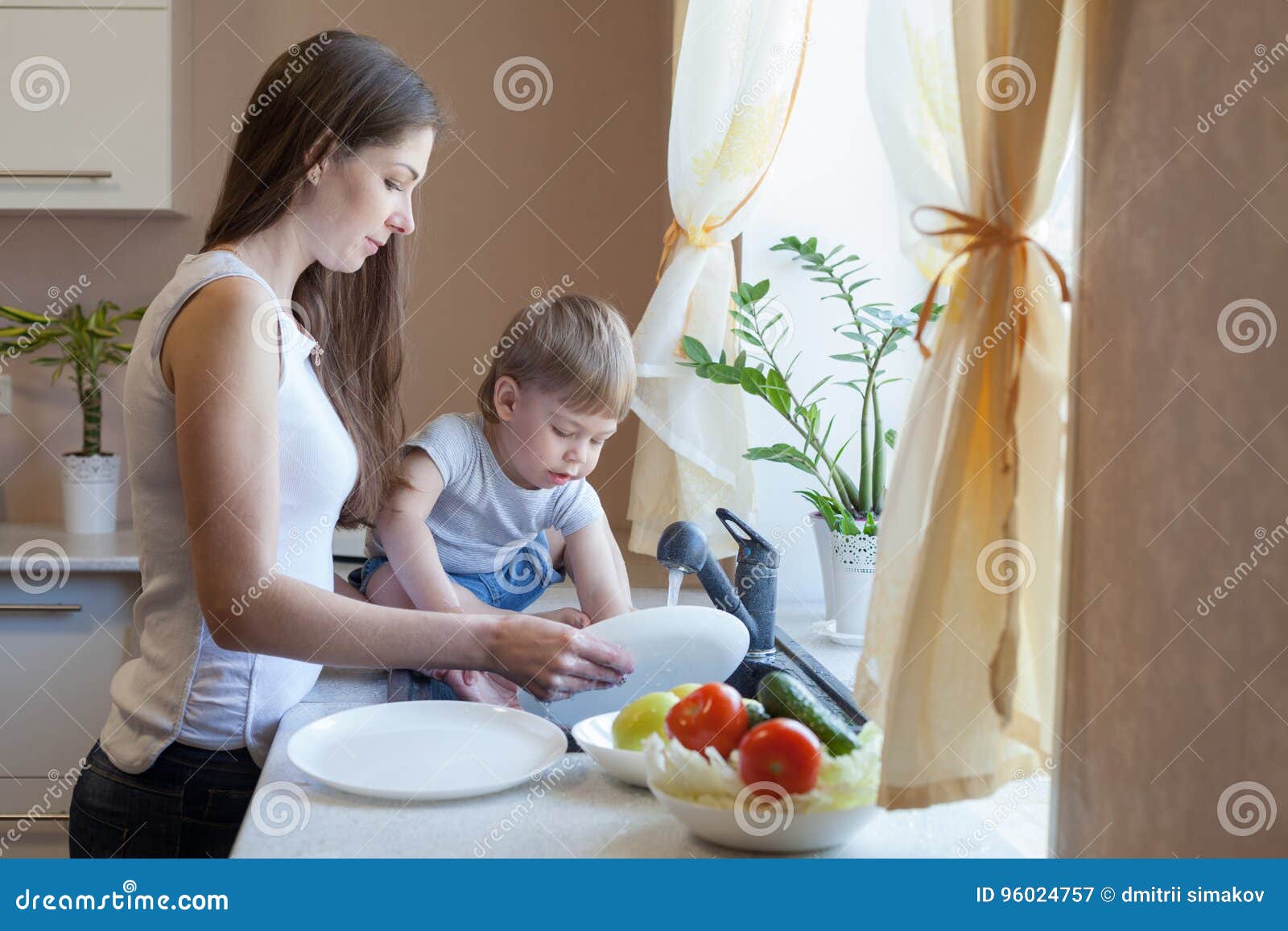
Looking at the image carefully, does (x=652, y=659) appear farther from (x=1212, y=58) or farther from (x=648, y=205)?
(x=648, y=205)

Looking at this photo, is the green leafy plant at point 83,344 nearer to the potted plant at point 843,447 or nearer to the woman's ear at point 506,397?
the woman's ear at point 506,397

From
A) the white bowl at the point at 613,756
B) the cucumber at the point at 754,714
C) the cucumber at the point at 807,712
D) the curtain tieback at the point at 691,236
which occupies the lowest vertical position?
the white bowl at the point at 613,756

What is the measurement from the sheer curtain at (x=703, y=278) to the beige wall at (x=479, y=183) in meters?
0.66

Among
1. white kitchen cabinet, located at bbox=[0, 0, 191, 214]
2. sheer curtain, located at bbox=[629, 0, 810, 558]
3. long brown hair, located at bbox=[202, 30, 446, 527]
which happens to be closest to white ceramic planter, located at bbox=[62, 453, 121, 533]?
white kitchen cabinet, located at bbox=[0, 0, 191, 214]

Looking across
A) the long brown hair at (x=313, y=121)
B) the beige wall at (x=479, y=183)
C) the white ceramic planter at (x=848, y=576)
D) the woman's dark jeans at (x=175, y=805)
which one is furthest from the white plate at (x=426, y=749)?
the beige wall at (x=479, y=183)

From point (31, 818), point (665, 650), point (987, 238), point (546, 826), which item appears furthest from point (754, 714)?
point (31, 818)

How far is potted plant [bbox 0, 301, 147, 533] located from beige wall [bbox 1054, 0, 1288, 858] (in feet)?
7.13

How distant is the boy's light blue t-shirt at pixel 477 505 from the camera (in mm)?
1536

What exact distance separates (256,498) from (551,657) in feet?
1.05

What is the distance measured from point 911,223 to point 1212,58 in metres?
0.29

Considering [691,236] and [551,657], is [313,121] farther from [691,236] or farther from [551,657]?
[691,236]

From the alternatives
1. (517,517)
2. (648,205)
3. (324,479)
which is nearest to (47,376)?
(648,205)

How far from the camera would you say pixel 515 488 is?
1.57 meters

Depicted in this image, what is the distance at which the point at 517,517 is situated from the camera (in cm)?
159
